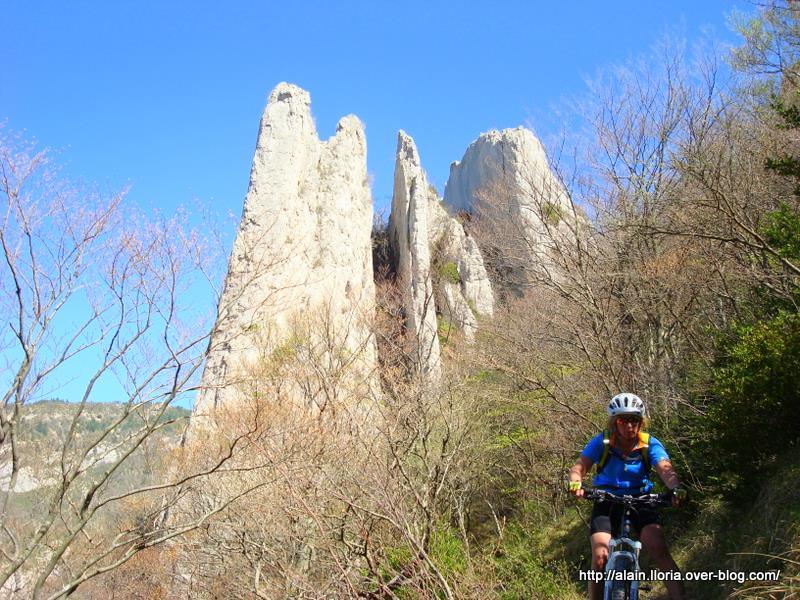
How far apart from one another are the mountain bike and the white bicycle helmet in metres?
0.51

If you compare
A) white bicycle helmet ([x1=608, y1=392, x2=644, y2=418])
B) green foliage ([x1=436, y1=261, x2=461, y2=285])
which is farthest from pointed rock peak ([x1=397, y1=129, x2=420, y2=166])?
white bicycle helmet ([x1=608, y1=392, x2=644, y2=418])

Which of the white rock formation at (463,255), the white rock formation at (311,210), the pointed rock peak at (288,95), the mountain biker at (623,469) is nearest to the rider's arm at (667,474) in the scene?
the mountain biker at (623,469)

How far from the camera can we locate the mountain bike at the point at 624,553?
406 cm

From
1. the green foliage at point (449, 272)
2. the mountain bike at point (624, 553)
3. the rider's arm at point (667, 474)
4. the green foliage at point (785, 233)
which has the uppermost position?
the green foliage at point (449, 272)

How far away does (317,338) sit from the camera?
18391 mm

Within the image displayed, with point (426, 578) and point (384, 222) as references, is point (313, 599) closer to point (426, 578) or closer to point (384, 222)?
point (426, 578)

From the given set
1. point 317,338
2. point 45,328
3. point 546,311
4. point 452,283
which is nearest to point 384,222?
point 452,283

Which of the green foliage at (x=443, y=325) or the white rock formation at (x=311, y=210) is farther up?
the white rock formation at (x=311, y=210)

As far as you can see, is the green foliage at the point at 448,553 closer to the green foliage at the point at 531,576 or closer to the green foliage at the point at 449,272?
the green foliage at the point at 531,576

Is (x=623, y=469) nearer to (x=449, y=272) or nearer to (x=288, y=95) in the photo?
(x=288, y=95)

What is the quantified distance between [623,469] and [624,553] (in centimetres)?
62

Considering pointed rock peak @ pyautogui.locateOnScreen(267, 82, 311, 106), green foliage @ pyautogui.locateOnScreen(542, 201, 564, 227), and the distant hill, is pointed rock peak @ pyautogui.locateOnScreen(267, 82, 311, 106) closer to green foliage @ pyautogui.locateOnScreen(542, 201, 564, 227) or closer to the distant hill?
the distant hill

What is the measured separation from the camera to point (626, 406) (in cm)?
462

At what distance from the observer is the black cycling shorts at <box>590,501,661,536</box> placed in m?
4.46
